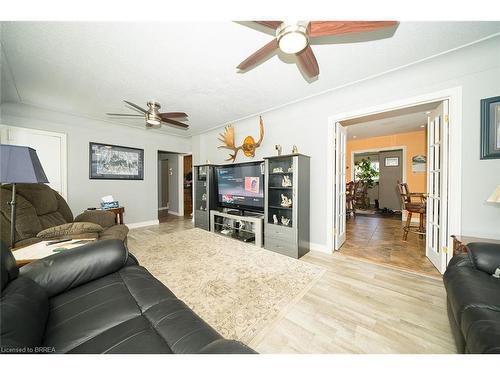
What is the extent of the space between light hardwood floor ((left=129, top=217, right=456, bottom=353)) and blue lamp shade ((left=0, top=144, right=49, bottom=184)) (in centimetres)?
192

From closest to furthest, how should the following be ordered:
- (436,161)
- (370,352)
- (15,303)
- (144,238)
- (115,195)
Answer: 1. (15,303)
2. (370,352)
3. (436,161)
4. (144,238)
5. (115,195)

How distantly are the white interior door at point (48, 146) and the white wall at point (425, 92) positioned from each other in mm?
3968

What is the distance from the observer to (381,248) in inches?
108

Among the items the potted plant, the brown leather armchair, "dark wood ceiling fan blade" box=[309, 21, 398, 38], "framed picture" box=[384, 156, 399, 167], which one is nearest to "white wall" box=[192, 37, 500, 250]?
"dark wood ceiling fan blade" box=[309, 21, 398, 38]

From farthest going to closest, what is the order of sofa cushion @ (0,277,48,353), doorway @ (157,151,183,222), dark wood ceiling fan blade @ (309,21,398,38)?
doorway @ (157,151,183,222) < dark wood ceiling fan blade @ (309,21,398,38) < sofa cushion @ (0,277,48,353)

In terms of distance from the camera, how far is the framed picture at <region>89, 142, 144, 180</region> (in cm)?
368

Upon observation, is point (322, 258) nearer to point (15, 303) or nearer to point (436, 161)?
point (436, 161)

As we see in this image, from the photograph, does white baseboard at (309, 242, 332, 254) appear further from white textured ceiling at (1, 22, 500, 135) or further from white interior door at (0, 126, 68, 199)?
white interior door at (0, 126, 68, 199)

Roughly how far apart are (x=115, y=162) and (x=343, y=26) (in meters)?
4.52

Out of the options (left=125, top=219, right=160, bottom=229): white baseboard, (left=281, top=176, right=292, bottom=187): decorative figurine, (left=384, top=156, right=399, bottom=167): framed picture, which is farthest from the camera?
(left=384, top=156, right=399, bottom=167): framed picture

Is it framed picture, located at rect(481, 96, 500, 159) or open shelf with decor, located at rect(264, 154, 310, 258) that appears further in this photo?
open shelf with decor, located at rect(264, 154, 310, 258)

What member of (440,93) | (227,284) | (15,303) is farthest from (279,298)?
(440,93)

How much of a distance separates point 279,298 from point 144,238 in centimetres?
282

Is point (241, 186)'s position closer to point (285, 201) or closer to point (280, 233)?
point (285, 201)
